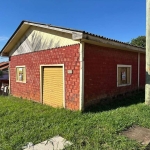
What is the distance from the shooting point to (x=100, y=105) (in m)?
7.04

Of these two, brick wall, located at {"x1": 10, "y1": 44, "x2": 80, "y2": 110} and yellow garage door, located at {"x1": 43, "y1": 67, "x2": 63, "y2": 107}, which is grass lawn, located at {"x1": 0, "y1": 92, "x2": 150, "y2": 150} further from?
yellow garage door, located at {"x1": 43, "y1": 67, "x2": 63, "y2": 107}

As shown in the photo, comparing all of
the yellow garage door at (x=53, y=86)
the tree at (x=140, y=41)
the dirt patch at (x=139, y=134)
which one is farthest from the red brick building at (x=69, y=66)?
the tree at (x=140, y=41)

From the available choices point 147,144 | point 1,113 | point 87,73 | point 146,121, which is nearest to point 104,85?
point 87,73

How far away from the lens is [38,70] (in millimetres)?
8516

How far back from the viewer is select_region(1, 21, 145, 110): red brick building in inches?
249

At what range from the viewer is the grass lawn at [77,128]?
11.9ft

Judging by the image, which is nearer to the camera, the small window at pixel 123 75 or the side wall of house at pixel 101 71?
the side wall of house at pixel 101 71

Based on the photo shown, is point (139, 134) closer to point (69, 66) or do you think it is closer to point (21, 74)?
point (69, 66)

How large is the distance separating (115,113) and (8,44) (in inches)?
336

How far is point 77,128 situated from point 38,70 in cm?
493

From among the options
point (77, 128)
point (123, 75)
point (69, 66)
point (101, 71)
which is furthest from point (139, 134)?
point (123, 75)

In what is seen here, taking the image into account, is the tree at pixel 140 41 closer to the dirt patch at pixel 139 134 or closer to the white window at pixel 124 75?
the white window at pixel 124 75

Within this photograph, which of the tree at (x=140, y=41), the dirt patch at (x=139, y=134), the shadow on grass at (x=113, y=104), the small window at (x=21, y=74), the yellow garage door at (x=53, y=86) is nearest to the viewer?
the dirt patch at (x=139, y=134)

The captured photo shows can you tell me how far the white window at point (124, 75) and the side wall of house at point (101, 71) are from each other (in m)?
0.23
